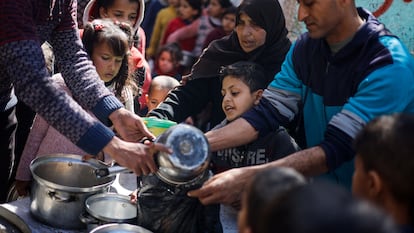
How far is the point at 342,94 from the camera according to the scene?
8.85ft

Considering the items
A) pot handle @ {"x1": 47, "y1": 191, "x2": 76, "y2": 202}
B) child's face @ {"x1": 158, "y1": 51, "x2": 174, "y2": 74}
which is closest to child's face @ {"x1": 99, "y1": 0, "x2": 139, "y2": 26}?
pot handle @ {"x1": 47, "y1": 191, "x2": 76, "y2": 202}

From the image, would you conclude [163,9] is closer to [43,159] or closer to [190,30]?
[190,30]

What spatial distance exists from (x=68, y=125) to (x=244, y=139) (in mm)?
885

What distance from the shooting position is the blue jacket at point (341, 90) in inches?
97.4

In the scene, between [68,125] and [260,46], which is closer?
[68,125]

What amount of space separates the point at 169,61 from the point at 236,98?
3083mm

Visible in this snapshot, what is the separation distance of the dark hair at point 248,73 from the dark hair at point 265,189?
1.85 meters

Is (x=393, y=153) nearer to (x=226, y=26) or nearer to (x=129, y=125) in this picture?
(x=129, y=125)

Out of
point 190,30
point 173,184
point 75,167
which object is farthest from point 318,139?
point 190,30

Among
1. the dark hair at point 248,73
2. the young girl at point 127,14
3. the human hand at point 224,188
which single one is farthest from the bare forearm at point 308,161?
the young girl at point 127,14

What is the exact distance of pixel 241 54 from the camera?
12.3 ft

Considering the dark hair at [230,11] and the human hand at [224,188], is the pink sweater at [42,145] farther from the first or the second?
the dark hair at [230,11]

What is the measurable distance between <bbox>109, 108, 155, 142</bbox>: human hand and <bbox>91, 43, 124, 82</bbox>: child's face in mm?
844

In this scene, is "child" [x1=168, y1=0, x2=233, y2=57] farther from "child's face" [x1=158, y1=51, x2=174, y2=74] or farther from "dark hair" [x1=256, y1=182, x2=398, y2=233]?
"dark hair" [x1=256, y1=182, x2=398, y2=233]
